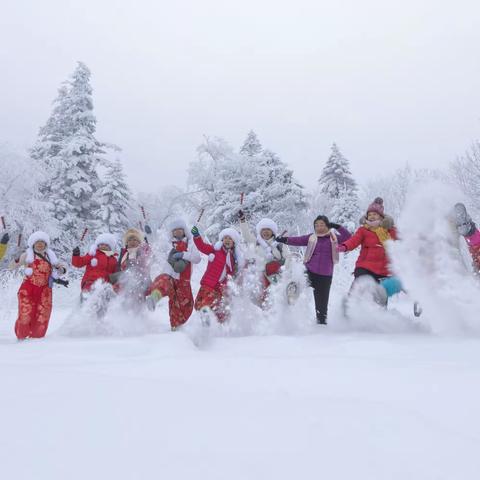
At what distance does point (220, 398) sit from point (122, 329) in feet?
13.7

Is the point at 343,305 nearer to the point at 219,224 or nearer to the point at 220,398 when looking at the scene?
the point at 220,398

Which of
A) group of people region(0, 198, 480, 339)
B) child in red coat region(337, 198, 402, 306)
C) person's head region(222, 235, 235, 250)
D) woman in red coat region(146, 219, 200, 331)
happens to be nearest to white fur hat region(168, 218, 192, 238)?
group of people region(0, 198, 480, 339)

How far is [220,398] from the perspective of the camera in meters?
2.47

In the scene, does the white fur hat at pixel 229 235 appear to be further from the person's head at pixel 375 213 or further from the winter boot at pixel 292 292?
the person's head at pixel 375 213

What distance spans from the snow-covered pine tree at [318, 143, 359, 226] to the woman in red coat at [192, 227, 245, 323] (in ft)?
84.3

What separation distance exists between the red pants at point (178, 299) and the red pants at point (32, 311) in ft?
4.81

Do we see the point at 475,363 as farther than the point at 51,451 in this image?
Yes

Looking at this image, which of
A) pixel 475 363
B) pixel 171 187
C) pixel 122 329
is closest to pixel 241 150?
pixel 171 187

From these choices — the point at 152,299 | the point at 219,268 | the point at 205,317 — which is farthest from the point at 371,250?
the point at 152,299

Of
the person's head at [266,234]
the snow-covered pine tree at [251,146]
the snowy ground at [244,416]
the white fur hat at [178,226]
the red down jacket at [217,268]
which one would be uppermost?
the snow-covered pine tree at [251,146]

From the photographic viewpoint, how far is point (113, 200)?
2597 centimetres

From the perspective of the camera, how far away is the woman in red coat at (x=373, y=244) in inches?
242

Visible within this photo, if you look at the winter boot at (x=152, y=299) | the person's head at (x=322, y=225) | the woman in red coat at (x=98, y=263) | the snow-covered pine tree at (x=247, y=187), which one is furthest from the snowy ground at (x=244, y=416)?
the snow-covered pine tree at (x=247, y=187)

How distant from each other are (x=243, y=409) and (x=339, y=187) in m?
32.1
